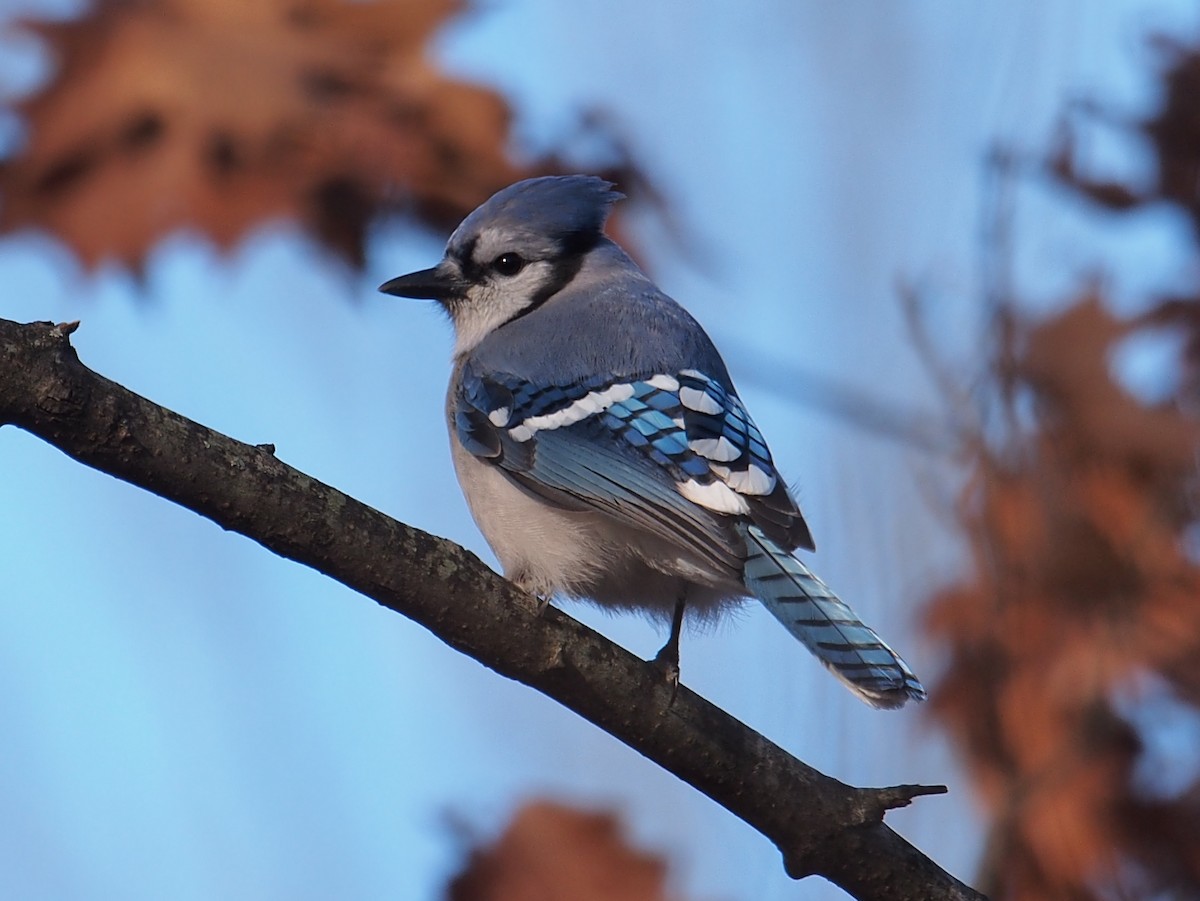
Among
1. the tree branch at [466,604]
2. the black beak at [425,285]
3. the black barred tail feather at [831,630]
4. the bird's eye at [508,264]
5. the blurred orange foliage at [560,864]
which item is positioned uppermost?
the bird's eye at [508,264]

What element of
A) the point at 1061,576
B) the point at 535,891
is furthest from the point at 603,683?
the point at 1061,576

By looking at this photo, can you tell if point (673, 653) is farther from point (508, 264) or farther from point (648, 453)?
point (508, 264)

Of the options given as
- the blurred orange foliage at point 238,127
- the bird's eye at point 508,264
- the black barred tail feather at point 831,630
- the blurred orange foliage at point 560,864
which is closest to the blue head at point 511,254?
the bird's eye at point 508,264

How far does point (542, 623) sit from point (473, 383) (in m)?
0.78

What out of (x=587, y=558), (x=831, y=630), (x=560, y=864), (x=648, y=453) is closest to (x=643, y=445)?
(x=648, y=453)

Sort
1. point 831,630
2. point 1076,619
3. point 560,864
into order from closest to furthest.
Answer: point 831,630 → point 560,864 → point 1076,619

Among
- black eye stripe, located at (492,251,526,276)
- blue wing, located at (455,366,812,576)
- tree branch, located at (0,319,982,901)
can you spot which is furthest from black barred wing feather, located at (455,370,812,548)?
black eye stripe, located at (492,251,526,276)

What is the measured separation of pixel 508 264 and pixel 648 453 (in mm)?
765

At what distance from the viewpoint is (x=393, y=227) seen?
2912 mm

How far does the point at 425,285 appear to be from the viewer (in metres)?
2.66

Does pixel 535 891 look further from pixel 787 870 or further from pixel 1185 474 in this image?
pixel 1185 474

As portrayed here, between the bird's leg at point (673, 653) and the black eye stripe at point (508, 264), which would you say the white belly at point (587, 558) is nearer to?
the bird's leg at point (673, 653)

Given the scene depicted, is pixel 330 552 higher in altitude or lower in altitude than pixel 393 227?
lower

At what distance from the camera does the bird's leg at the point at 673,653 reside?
1792 mm
